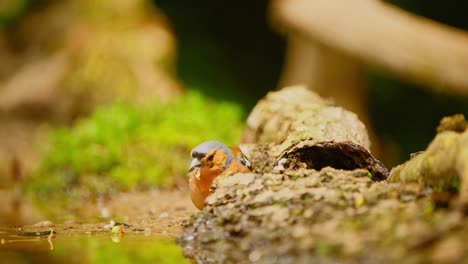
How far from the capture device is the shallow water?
9.36ft

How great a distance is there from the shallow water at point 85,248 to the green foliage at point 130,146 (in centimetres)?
280

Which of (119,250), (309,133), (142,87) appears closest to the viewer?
(119,250)

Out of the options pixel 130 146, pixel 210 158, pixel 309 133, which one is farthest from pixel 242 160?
pixel 130 146

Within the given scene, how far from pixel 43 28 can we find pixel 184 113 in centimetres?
360

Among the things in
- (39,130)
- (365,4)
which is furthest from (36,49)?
(365,4)

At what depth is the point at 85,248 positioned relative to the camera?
3166 mm

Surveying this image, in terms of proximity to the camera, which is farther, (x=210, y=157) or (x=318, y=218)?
(x=210, y=157)

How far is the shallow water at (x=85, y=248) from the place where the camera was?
9.36ft

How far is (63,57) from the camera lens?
956 centimetres

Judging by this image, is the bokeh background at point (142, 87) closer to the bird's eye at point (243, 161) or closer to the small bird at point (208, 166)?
the bird's eye at point (243, 161)

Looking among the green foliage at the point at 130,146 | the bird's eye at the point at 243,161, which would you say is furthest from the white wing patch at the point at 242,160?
the green foliage at the point at 130,146

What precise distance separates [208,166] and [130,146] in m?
3.80

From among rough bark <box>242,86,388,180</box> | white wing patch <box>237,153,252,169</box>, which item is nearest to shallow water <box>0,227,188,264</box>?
white wing patch <box>237,153,252,169</box>

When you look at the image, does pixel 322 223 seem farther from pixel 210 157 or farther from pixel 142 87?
pixel 142 87
